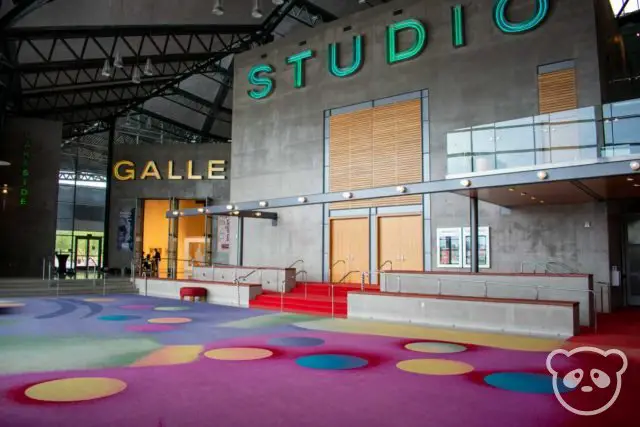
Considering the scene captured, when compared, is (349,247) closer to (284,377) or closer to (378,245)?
(378,245)

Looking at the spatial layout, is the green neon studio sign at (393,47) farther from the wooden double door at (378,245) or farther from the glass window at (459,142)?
the wooden double door at (378,245)

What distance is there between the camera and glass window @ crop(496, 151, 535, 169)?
502 inches

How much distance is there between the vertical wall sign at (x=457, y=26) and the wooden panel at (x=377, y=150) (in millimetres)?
2559

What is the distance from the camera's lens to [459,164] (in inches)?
566

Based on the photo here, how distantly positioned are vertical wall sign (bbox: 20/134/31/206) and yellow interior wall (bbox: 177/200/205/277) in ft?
29.8

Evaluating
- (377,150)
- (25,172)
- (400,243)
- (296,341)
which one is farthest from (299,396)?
(25,172)

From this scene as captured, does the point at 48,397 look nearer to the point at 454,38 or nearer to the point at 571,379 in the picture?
the point at 571,379

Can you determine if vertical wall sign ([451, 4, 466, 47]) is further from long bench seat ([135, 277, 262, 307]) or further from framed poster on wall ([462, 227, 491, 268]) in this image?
long bench seat ([135, 277, 262, 307])

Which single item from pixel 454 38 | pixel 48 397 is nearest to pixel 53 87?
pixel 454 38

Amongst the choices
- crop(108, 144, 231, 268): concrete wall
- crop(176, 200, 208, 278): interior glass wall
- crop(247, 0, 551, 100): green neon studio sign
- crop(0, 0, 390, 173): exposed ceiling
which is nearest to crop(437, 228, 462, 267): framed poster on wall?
crop(247, 0, 551, 100): green neon studio sign

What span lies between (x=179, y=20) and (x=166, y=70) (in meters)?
6.72

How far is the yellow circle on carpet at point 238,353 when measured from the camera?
333 inches

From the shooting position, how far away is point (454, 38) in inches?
736

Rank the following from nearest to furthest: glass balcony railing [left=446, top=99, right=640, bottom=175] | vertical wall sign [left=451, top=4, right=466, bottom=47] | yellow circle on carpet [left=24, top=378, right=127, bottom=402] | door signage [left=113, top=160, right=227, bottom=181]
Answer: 1. yellow circle on carpet [left=24, top=378, right=127, bottom=402]
2. glass balcony railing [left=446, top=99, right=640, bottom=175]
3. vertical wall sign [left=451, top=4, right=466, bottom=47]
4. door signage [left=113, top=160, right=227, bottom=181]
